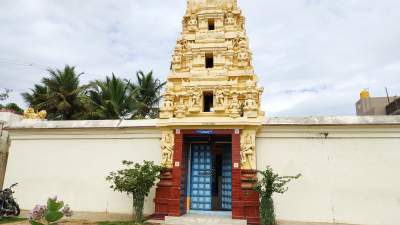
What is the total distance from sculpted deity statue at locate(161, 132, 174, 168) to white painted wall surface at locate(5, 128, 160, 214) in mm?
613

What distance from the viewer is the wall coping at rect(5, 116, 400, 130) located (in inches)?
404

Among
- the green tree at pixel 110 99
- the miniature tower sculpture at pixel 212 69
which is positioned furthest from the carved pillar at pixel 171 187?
the green tree at pixel 110 99

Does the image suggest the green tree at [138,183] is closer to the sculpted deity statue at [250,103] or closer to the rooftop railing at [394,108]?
the sculpted deity statue at [250,103]

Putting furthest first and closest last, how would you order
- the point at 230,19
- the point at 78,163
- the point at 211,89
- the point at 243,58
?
1. the point at 230,19
2. the point at 78,163
3. the point at 243,58
4. the point at 211,89

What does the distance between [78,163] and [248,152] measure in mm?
6483

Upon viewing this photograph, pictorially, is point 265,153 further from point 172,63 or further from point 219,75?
point 172,63

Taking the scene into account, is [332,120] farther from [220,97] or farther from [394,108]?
[394,108]

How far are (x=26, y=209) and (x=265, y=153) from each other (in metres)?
9.31

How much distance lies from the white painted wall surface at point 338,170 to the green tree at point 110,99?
42.0 feet

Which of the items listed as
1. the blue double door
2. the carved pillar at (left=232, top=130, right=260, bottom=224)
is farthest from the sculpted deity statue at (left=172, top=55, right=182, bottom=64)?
the carved pillar at (left=232, top=130, right=260, bottom=224)

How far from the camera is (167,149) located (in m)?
10.7

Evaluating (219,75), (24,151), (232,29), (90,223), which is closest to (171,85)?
(219,75)

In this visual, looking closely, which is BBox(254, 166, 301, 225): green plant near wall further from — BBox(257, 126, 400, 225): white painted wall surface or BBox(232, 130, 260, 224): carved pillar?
BBox(257, 126, 400, 225): white painted wall surface

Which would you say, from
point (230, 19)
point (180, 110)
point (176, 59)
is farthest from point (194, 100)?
point (230, 19)
